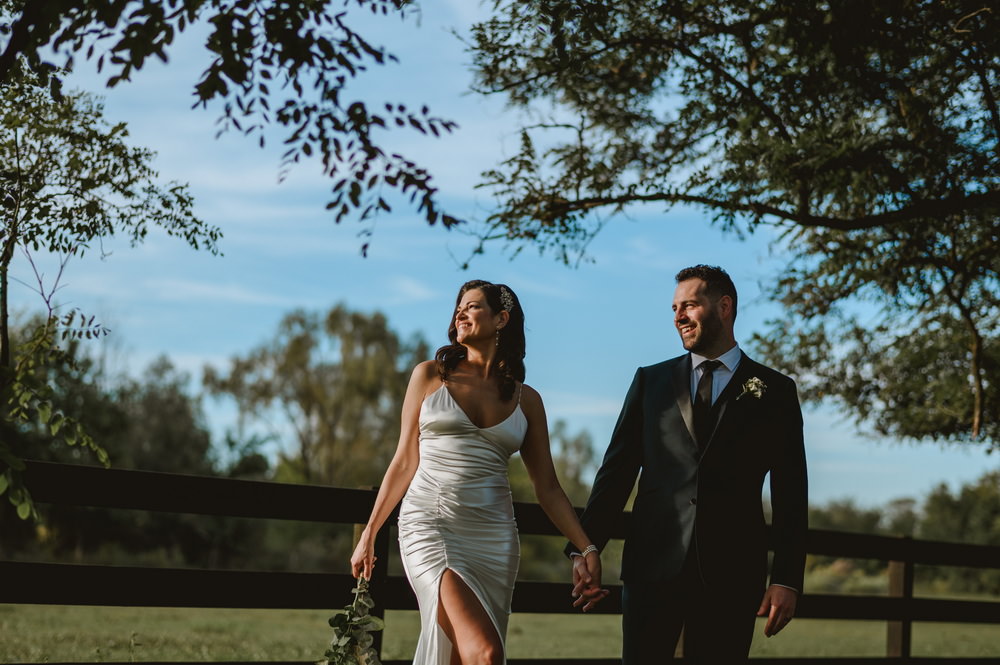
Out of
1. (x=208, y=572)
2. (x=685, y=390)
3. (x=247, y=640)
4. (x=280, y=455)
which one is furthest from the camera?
(x=280, y=455)

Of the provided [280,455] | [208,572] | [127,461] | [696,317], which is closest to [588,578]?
[696,317]

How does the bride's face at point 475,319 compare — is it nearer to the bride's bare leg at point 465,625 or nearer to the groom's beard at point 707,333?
the groom's beard at point 707,333

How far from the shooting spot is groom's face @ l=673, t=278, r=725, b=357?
4.33m

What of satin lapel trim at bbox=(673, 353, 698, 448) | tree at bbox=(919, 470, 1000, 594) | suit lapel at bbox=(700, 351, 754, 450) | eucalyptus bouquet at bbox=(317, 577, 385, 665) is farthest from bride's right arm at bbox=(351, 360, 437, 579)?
tree at bbox=(919, 470, 1000, 594)

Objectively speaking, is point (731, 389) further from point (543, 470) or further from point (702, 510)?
point (543, 470)

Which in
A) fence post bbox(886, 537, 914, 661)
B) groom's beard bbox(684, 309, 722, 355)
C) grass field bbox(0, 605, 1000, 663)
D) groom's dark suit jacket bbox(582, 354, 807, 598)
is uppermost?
groom's beard bbox(684, 309, 722, 355)

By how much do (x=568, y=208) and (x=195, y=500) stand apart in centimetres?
503

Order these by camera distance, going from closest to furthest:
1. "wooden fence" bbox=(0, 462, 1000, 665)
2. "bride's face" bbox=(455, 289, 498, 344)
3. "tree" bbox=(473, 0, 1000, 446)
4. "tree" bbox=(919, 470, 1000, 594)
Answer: "bride's face" bbox=(455, 289, 498, 344) → "wooden fence" bbox=(0, 462, 1000, 665) → "tree" bbox=(473, 0, 1000, 446) → "tree" bbox=(919, 470, 1000, 594)

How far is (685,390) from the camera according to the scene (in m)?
4.40

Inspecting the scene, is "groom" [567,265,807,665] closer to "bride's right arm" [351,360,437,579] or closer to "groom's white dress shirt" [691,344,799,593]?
"groom's white dress shirt" [691,344,799,593]

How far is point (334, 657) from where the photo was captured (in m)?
4.46

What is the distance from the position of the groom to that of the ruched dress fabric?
346mm

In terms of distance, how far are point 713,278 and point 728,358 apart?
0.35 m

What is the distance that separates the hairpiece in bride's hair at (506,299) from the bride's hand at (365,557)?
112 cm
